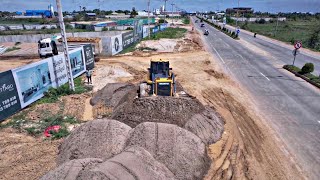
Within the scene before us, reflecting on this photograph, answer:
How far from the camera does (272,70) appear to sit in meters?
27.7

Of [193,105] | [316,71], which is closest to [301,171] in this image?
[193,105]

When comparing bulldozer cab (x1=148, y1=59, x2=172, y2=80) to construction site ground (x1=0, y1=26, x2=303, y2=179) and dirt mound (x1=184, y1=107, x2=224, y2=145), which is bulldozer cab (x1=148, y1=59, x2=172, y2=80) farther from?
dirt mound (x1=184, y1=107, x2=224, y2=145)

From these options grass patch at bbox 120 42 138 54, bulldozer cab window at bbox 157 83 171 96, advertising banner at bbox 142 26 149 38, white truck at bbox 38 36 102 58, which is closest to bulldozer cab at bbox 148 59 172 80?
bulldozer cab window at bbox 157 83 171 96

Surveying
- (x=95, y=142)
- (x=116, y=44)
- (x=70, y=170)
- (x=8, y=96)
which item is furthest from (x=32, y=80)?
(x=116, y=44)

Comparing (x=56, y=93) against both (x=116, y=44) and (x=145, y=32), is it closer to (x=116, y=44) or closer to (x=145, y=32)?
(x=116, y=44)

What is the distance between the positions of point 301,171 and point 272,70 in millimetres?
19308

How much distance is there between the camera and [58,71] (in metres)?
21.2

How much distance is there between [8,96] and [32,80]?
8.25 feet

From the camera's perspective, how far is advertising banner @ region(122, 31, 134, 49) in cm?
4117

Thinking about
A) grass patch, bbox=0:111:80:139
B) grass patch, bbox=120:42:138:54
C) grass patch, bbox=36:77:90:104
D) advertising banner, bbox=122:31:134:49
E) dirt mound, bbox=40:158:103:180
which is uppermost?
advertising banner, bbox=122:31:134:49

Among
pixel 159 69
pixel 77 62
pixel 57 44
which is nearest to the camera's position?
pixel 159 69

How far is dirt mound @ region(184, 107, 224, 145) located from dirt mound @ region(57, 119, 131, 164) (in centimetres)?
352

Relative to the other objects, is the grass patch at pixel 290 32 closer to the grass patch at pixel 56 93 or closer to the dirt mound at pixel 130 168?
the grass patch at pixel 56 93

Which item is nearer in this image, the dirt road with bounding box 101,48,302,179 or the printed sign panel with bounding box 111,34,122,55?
the dirt road with bounding box 101,48,302,179
